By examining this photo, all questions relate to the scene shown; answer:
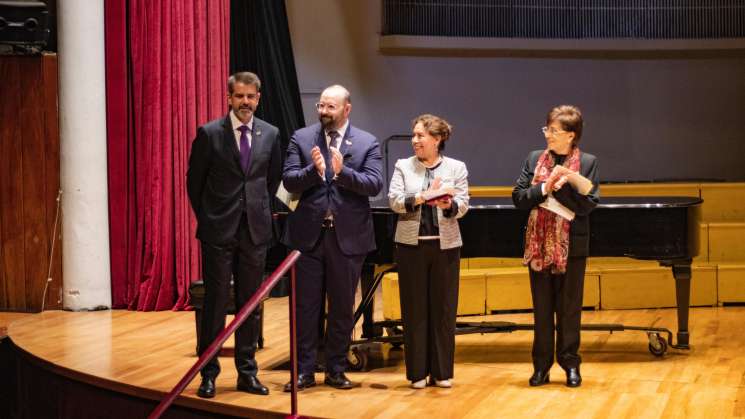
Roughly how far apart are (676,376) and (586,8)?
5012 millimetres

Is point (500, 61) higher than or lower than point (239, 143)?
higher

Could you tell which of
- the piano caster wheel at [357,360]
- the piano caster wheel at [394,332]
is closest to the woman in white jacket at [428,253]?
the piano caster wheel at [357,360]

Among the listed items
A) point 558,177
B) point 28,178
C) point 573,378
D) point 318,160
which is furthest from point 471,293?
point 28,178

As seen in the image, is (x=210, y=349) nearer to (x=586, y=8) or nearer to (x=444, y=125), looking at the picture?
(x=444, y=125)

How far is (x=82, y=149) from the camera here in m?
7.06

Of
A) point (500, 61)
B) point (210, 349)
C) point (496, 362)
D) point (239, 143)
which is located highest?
point (500, 61)

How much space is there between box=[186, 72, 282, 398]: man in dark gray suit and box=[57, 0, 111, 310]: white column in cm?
270

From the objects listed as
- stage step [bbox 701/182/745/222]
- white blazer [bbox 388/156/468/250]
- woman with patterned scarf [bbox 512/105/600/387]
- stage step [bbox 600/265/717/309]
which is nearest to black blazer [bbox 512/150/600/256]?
woman with patterned scarf [bbox 512/105/600/387]

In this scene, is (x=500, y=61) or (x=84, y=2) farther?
(x=500, y=61)

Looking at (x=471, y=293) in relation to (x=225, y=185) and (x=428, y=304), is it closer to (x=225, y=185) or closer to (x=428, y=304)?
(x=428, y=304)

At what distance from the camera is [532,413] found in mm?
4289

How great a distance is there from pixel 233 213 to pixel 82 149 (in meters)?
2.88

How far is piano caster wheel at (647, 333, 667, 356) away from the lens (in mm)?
5555

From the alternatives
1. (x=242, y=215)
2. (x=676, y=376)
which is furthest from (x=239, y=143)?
(x=676, y=376)
